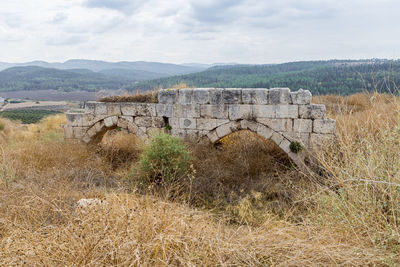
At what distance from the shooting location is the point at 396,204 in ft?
11.3

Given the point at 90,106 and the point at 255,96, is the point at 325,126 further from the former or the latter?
the point at 90,106

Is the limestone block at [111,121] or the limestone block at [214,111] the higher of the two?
the limestone block at [214,111]

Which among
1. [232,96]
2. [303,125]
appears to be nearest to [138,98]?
[232,96]

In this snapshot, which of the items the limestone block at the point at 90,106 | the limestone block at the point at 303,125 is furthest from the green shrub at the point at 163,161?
the limestone block at the point at 90,106

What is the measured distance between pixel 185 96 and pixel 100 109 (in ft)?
9.81

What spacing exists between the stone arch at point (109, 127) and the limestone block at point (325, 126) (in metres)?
4.93

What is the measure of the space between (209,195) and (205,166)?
1063mm

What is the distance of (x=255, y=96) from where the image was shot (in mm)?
8430

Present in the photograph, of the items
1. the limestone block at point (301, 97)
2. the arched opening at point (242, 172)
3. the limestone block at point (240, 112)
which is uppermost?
the limestone block at point (301, 97)

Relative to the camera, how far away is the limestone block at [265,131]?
8.50 m

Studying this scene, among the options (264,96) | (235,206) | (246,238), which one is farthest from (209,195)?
(246,238)

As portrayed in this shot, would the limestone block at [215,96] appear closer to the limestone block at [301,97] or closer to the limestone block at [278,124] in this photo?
the limestone block at [278,124]

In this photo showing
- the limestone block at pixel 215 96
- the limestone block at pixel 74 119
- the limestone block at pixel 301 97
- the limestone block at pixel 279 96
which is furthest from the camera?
the limestone block at pixel 74 119

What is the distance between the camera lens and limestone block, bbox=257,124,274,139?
335 inches
